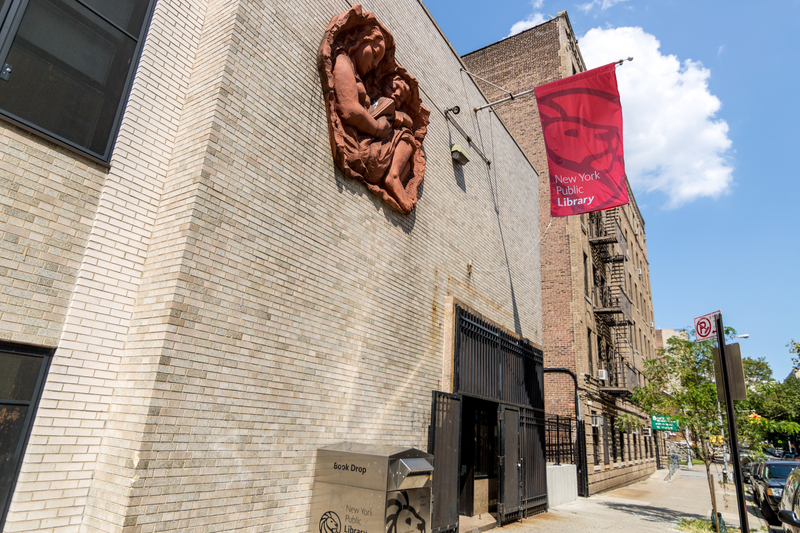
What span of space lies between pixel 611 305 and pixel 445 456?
18.0 metres

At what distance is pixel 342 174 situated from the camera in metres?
6.96

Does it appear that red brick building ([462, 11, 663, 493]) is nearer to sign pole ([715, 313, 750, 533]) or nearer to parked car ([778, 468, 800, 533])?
parked car ([778, 468, 800, 533])

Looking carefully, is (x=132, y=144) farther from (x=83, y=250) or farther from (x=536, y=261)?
(x=536, y=261)

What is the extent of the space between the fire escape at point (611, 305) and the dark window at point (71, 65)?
66.4 ft

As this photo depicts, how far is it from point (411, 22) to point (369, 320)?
6.31 metres

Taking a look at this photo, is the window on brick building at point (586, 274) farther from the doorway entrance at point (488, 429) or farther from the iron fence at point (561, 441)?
the doorway entrance at point (488, 429)

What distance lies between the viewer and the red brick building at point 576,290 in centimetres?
1811

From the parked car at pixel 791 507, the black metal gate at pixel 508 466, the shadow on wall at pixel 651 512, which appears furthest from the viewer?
the shadow on wall at pixel 651 512

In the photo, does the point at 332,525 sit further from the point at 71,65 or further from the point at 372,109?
the point at 372,109

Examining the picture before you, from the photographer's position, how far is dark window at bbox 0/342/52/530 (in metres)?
3.83

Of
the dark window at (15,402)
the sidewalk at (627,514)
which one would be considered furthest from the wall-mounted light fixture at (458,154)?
the dark window at (15,402)

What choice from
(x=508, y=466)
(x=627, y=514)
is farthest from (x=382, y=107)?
(x=627, y=514)

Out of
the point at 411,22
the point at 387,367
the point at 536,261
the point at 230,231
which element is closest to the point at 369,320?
the point at 387,367

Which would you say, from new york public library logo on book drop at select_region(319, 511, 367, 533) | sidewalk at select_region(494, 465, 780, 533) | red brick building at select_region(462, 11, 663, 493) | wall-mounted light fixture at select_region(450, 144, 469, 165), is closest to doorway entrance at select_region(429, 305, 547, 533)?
sidewalk at select_region(494, 465, 780, 533)
